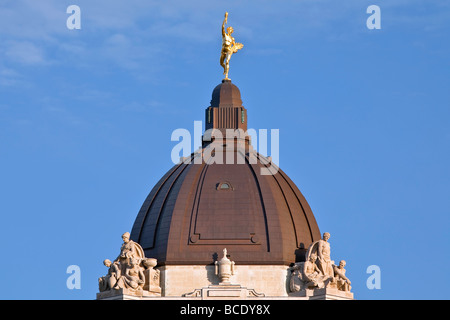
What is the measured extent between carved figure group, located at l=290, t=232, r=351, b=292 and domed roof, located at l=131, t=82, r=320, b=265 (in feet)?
5.38

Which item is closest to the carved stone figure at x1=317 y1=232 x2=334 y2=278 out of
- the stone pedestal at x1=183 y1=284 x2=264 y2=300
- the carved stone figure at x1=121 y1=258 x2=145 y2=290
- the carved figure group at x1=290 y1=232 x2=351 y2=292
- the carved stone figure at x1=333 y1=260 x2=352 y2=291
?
the carved figure group at x1=290 y1=232 x2=351 y2=292

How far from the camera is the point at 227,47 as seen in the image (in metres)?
141

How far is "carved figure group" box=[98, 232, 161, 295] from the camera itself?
5034 inches

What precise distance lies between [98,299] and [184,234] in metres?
8.43

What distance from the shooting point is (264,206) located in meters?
133

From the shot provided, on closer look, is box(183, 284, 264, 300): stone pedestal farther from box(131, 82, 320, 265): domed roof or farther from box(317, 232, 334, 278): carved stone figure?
box(317, 232, 334, 278): carved stone figure

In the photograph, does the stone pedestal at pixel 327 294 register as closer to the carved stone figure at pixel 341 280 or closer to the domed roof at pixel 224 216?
the carved stone figure at pixel 341 280

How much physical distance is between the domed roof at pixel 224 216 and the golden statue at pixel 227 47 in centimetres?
770

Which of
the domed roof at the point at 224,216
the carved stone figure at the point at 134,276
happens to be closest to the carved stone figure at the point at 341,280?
the domed roof at the point at 224,216

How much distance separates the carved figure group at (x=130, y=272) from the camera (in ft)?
Answer: 420

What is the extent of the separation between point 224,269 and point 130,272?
634cm
